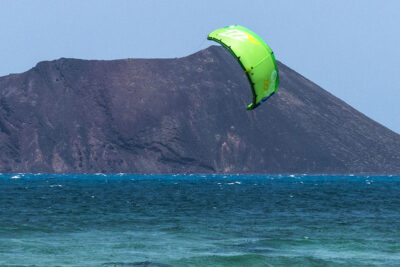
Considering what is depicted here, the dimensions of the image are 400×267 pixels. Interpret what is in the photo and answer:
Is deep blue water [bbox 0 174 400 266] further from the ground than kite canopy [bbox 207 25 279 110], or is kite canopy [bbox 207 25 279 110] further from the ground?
kite canopy [bbox 207 25 279 110]

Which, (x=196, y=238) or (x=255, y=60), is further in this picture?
(x=196, y=238)

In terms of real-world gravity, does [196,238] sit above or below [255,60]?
below

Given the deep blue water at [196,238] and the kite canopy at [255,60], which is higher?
the kite canopy at [255,60]

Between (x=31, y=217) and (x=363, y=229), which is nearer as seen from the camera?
(x=363, y=229)

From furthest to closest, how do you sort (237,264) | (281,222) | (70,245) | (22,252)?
(281,222)
(70,245)
(22,252)
(237,264)

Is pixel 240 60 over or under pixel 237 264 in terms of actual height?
over

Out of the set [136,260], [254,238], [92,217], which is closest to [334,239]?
[254,238]

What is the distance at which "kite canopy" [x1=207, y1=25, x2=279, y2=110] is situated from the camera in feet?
78.7

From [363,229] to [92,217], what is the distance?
50.5ft

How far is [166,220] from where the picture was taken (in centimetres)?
3991

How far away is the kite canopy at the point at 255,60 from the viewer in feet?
78.7

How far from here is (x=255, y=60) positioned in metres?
24.0

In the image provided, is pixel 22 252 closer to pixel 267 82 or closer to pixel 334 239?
pixel 267 82

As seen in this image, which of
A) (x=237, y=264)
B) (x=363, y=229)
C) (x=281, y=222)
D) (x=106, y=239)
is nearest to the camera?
(x=237, y=264)
